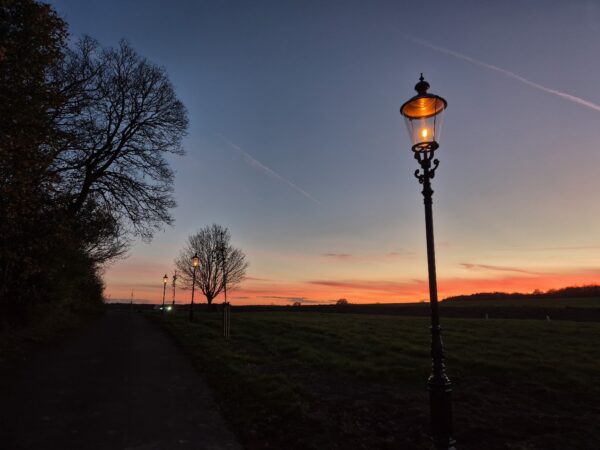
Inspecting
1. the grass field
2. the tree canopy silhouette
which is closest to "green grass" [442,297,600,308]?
the grass field

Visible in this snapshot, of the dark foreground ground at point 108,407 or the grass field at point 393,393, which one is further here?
the grass field at point 393,393

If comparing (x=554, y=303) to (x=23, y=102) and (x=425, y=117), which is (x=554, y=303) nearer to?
(x=425, y=117)

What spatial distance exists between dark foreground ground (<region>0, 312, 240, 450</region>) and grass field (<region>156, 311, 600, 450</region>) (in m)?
0.61

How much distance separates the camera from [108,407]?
7.61 m

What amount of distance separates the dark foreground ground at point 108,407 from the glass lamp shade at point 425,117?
5.64 metres

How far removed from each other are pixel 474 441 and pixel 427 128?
527 centimetres

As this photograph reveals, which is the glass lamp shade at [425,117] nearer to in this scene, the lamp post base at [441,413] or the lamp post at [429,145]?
the lamp post at [429,145]

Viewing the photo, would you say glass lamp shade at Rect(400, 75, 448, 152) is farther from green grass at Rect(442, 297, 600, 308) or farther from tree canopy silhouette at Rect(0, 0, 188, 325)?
green grass at Rect(442, 297, 600, 308)

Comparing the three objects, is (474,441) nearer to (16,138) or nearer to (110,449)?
(110,449)

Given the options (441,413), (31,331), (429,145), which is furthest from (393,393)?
(31,331)

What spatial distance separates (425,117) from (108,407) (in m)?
8.06

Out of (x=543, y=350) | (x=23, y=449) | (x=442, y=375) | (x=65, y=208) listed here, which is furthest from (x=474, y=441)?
(x=65, y=208)

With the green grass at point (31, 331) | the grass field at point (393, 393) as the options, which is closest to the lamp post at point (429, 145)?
the grass field at point (393, 393)

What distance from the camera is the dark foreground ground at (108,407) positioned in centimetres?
591
